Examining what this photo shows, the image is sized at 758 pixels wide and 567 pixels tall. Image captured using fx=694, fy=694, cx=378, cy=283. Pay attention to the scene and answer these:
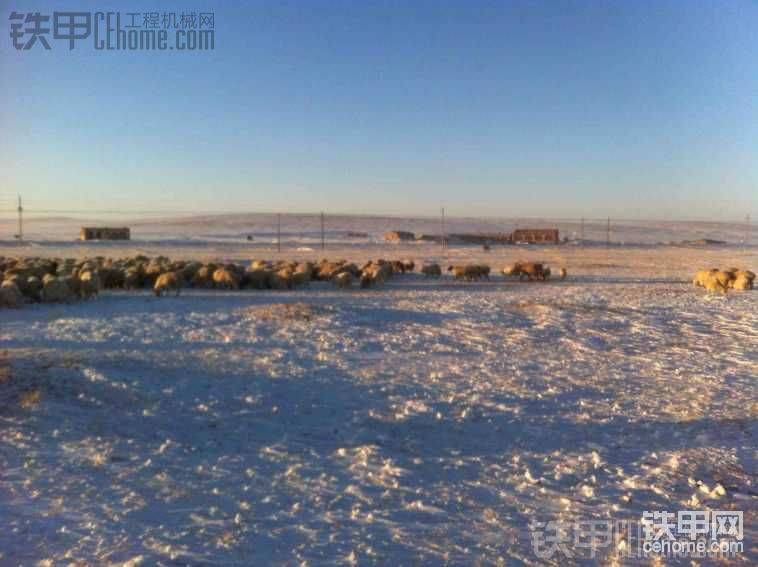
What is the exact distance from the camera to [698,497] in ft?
20.0

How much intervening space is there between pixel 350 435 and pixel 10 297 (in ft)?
39.5

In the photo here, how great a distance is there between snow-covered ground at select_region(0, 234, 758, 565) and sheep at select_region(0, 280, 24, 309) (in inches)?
114

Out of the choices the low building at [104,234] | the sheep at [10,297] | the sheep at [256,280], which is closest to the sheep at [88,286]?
the sheep at [10,297]

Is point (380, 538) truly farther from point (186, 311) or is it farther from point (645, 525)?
point (186, 311)

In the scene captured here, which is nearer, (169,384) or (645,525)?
(645,525)

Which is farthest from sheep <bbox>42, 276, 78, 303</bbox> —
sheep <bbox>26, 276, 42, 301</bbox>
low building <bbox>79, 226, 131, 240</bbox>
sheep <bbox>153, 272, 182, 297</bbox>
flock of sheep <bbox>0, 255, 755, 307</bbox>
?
low building <bbox>79, 226, 131, 240</bbox>

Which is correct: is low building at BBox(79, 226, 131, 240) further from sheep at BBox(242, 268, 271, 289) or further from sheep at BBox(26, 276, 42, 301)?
sheep at BBox(26, 276, 42, 301)

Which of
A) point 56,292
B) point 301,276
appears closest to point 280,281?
point 301,276

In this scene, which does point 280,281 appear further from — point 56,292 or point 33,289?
point 33,289

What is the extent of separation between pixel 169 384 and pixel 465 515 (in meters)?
4.99

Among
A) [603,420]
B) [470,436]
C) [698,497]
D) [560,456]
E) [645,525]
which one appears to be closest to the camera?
[645,525]

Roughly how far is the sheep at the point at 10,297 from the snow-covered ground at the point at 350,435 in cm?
288

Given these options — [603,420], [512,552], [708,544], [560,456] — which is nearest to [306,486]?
[512,552]

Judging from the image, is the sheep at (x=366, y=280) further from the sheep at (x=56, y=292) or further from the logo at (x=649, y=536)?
the logo at (x=649, y=536)
